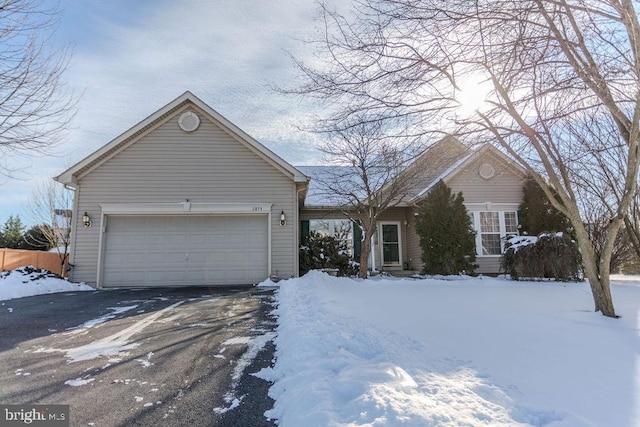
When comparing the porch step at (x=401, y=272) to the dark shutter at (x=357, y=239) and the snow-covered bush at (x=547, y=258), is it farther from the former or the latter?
the snow-covered bush at (x=547, y=258)

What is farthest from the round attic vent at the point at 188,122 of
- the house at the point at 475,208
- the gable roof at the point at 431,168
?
the house at the point at 475,208

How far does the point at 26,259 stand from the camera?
48.8 ft

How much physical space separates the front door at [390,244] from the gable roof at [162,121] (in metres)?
5.33

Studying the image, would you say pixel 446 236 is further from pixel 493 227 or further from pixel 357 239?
pixel 357 239

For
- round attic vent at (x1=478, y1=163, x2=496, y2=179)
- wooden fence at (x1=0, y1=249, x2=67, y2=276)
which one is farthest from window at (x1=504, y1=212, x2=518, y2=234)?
wooden fence at (x1=0, y1=249, x2=67, y2=276)

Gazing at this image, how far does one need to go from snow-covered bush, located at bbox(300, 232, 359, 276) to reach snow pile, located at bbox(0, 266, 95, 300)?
6859 mm

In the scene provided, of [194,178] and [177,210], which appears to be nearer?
[177,210]

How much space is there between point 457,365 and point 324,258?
10.6 metres

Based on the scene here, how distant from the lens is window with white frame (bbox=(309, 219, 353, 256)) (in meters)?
15.8

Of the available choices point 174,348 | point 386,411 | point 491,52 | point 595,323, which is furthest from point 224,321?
point 491,52

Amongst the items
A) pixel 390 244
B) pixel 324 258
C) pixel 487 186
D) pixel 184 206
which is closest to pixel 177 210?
pixel 184 206

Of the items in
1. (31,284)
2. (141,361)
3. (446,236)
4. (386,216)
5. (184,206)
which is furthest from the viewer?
(386,216)

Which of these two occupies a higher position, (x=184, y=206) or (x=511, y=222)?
(x=184, y=206)

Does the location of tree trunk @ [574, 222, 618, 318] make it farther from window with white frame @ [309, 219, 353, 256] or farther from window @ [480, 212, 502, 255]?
window with white frame @ [309, 219, 353, 256]
